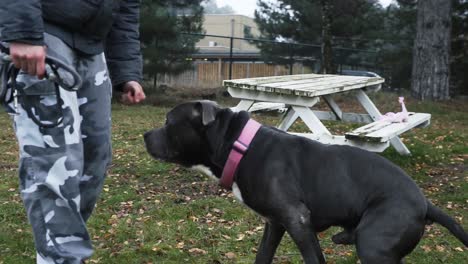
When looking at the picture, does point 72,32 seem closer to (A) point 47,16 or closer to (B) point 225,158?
(A) point 47,16

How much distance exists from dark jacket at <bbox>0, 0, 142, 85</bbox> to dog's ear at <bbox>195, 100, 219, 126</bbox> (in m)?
0.39

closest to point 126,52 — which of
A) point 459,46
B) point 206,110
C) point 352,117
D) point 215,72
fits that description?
point 206,110

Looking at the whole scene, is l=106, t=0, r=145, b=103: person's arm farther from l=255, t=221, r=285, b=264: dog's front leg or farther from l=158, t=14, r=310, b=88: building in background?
l=158, t=14, r=310, b=88: building in background

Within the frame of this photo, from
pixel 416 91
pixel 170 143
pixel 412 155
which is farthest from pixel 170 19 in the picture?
pixel 170 143

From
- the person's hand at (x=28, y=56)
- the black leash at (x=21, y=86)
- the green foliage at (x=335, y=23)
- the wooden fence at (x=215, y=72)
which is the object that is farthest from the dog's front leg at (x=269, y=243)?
the green foliage at (x=335, y=23)

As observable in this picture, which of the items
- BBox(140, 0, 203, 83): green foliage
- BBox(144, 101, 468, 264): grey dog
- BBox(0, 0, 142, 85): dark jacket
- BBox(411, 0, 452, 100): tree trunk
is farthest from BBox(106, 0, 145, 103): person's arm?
BBox(411, 0, 452, 100): tree trunk

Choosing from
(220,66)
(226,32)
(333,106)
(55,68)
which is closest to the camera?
(55,68)

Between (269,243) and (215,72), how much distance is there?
16067mm

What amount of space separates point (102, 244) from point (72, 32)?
6.86ft

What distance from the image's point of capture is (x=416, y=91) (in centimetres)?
1522

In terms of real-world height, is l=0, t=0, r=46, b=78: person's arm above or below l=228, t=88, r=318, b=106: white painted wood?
above

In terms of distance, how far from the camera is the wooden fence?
17163mm

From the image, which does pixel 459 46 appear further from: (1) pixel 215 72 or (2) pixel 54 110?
(2) pixel 54 110

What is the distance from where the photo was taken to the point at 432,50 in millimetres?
14719
